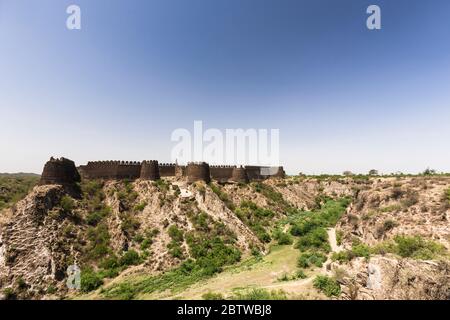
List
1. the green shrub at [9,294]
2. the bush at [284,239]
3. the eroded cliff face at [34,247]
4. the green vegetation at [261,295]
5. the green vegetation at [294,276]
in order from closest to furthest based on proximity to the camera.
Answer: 1. the green vegetation at [261,295]
2. the green shrub at [9,294]
3. the green vegetation at [294,276]
4. the eroded cliff face at [34,247]
5. the bush at [284,239]

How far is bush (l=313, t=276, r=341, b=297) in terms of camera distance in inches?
659

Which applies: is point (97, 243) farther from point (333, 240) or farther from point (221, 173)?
point (333, 240)

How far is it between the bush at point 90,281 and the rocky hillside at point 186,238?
0.30ft

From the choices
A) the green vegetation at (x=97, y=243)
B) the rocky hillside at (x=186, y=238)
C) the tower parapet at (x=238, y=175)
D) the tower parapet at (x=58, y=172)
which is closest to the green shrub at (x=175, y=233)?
the rocky hillside at (x=186, y=238)

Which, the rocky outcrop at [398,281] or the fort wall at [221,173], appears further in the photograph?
the fort wall at [221,173]

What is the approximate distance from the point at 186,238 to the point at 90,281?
10.9 m

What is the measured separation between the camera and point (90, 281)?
22047mm

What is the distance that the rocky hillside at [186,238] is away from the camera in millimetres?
16798

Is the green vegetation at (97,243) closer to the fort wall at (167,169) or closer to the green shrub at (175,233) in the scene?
the green shrub at (175,233)

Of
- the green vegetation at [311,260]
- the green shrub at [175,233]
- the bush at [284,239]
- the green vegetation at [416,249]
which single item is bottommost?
the bush at [284,239]

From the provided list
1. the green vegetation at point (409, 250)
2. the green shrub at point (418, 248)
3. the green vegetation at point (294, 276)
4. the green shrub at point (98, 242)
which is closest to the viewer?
the green shrub at point (418, 248)

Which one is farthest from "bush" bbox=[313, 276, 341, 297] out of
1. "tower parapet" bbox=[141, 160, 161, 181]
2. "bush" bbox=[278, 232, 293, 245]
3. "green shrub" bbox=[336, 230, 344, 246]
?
"tower parapet" bbox=[141, 160, 161, 181]

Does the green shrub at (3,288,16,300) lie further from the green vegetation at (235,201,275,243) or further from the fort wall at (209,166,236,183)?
the fort wall at (209,166,236,183)

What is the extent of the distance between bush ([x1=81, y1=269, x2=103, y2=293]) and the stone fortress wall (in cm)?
1323
